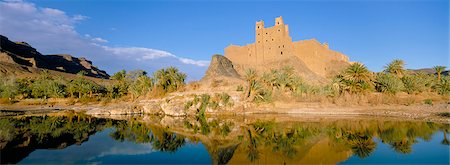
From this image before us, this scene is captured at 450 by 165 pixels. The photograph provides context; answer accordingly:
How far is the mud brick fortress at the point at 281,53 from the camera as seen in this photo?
186 feet

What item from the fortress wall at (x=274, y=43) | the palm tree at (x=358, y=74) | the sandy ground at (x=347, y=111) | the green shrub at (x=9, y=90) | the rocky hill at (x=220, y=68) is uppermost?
the fortress wall at (x=274, y=43)

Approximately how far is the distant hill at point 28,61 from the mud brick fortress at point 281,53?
2136 inches

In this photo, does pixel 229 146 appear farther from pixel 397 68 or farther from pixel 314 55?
pixel 314 55

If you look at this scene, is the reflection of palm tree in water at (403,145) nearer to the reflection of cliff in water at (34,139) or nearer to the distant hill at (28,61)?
the reflection of cliff in water at (34,139)

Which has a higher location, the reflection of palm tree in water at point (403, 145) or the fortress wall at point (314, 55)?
the fortress wall at point (314, 55)

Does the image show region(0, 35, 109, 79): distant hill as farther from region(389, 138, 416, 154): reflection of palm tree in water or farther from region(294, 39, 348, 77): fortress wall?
region(389, 138, 416, 154): reflection of palm tree in water

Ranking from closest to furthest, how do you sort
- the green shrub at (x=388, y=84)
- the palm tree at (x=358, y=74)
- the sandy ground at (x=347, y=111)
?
1. the sandy ground at (x=347, y=111)
2. the palm tree at (x=358, y=74)
3. the green shrub at (x=388, y=84)

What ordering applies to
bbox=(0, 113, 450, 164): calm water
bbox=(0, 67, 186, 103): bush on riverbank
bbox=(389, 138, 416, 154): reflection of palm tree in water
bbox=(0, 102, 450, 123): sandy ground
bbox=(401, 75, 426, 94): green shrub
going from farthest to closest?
bbox=(0, 67, 186, 103): bush on riverbank
bbox=(401, 75, 426, 94): green shrub
bbox=(0, 102, 450, 123): sandy ground
bbox=(389, 138, 416, 154): reflection of palm tree in water
bbox=(0, 113, 450, 164): calm water

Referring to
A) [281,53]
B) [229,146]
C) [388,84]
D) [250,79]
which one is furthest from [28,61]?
[229,146]

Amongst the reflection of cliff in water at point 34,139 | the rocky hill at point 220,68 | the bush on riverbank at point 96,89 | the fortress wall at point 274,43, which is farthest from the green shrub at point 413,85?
the reflection of cliff in water at point 34,139

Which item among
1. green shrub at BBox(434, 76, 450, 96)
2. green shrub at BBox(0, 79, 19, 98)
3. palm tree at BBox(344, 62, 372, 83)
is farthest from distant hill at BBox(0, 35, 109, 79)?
green shrub at BBox(434, 76, 450, 96)

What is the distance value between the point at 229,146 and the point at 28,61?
3946 inches

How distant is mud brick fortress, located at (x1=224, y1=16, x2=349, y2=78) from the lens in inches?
2235

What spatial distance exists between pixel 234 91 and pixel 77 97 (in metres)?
28.7
